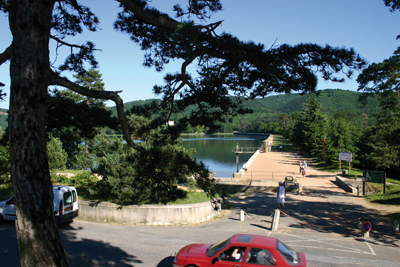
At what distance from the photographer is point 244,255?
242 inches

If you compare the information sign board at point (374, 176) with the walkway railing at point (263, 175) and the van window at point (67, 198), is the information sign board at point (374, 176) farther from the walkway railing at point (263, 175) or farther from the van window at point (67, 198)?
the van window at point (67, 198)

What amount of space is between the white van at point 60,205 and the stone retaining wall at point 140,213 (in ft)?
3.64

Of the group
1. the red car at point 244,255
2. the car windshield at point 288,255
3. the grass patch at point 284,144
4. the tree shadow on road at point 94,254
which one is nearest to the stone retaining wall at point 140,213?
the tree shadow on road at point 94,254

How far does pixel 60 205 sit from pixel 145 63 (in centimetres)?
646

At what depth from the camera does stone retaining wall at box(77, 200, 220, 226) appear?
12.4 meters

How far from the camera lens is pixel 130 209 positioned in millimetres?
12391

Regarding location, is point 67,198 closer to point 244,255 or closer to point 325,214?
point 244,255

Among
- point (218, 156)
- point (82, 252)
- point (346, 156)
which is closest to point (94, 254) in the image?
point (82, 252)

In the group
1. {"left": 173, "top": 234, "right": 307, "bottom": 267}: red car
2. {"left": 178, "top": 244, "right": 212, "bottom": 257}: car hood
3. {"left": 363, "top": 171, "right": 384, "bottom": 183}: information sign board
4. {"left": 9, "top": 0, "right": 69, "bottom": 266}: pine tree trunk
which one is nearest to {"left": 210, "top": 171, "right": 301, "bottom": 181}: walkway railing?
{"left": 363, "top": 171, "right": 384, "bottom": 183}: information sign board

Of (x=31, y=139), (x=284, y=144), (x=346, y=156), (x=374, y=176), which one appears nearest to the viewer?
(x=31, y=139)

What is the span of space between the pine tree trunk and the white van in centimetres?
757

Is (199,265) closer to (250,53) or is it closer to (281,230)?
(250,53)

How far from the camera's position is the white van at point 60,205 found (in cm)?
1060

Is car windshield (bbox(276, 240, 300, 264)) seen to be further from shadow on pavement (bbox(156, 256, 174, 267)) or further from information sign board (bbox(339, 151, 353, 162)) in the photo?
information sign board (bbox(339, 151, 353, 162))
